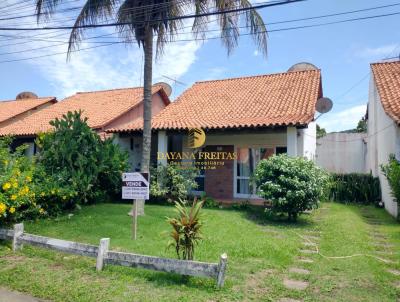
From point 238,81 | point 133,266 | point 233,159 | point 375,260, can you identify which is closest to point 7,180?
point 133,266

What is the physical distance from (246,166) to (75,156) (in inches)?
266

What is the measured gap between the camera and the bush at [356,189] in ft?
48.8

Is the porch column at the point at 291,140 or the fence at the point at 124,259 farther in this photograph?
the porch column at the point at 291,140

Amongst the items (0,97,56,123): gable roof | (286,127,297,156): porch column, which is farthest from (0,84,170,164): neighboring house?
(286,127,297,156): porch column

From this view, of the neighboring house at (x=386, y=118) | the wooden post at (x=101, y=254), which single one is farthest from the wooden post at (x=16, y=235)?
the neighboring house at (x=386, y=118)

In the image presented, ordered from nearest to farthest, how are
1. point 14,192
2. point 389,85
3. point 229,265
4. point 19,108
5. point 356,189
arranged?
point 229,265 → point 14,192 → point 389,85 → point 356,189 → point 19,108

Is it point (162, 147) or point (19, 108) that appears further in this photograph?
point (19, 108)

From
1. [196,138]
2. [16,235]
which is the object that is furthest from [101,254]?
[196,138]

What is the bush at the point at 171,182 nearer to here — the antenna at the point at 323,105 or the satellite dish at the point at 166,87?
the antenna at the point at 323,105

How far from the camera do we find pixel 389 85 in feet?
46.6

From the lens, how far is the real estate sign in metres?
7.19

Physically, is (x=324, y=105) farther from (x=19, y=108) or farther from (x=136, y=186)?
(x=19, y=108)

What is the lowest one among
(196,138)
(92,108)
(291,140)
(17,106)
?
(291,140)

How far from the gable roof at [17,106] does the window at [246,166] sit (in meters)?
15.3
